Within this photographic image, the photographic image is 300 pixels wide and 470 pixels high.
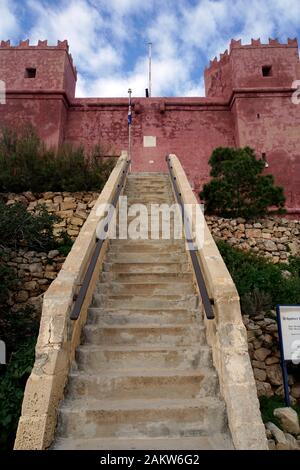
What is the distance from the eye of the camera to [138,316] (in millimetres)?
3924

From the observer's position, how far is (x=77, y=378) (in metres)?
3.05

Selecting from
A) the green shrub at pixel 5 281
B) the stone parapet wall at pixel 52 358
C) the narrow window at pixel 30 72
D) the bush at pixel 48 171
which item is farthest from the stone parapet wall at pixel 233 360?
the narrow window at pixel 30 72

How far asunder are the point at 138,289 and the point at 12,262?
9.65 ft

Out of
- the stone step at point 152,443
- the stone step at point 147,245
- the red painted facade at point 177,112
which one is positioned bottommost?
the stone step at point 152,443

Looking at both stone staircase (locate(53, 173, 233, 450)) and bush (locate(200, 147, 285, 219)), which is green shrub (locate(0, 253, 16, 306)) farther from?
bush (locate(200, 147, 285, 219))

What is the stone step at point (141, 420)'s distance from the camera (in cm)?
270

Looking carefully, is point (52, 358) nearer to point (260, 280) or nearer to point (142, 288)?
point (142, 288)

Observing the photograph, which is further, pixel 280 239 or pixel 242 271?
pixel 280 239

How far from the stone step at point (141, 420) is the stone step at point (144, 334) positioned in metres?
0.80

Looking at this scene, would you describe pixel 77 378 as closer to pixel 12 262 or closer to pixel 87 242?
pixel 87 242

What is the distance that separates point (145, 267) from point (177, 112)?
10.7 meters

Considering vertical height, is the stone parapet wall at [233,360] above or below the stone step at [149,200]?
below

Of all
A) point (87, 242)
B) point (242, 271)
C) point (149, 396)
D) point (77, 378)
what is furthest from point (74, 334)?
point (242, 271)

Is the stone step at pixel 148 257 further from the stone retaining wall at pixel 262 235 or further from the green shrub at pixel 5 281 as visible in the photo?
the stone retaining wall at pixel 262 235
